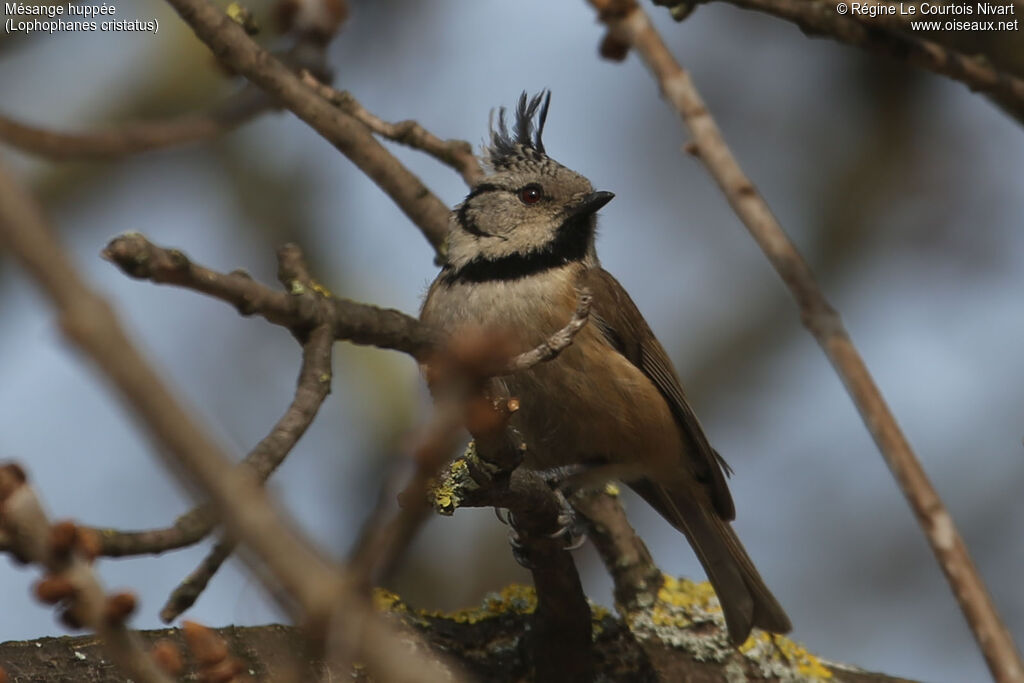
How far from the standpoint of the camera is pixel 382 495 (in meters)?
1.41

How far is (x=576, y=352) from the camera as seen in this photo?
4.94 metres

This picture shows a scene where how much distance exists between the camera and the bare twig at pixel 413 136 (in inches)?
205

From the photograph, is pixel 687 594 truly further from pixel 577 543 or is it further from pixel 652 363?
pixel 652 363

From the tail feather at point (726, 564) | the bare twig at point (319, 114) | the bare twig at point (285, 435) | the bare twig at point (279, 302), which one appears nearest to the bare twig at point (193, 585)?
the bare twig at point (285, 435)

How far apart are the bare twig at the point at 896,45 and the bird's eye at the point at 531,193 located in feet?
Result: 6.29

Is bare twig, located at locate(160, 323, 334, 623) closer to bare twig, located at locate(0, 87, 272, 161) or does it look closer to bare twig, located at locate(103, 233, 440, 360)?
bare twig, located at locate(103, 233, 440, 360)

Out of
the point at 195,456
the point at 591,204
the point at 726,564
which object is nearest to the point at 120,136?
the point at 195,456

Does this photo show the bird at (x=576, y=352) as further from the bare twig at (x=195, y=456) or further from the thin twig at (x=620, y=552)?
the bare twig at (x=195, y=456)

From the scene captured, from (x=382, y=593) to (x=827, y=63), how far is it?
559 centimetres

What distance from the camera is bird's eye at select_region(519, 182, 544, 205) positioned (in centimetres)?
579

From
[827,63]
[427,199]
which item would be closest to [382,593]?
[427,199]

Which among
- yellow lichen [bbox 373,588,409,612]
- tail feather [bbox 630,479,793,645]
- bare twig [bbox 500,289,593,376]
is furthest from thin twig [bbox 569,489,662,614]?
bare twig [bbox 500,289,593,376]

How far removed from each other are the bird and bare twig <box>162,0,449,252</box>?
15 centimetres

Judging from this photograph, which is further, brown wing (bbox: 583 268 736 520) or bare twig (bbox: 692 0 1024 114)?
brown wing (bbox: 583 268 736 520)
